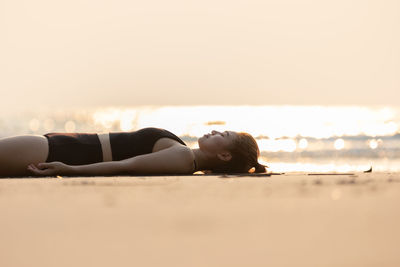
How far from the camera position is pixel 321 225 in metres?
2.51

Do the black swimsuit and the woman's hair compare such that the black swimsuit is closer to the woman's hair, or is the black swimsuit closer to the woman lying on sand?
the woman lying on sand

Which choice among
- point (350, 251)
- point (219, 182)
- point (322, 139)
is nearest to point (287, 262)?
point (350, 251)

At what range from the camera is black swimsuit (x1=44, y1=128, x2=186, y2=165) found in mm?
4879

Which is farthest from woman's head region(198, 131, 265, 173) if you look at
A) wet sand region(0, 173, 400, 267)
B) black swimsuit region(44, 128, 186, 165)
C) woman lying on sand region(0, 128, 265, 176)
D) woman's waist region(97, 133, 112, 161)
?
wet sand region(0, 173, 400, 267)

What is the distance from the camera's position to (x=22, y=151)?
4.79 metres

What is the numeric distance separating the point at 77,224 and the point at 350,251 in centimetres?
102

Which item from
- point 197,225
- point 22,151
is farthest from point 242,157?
point 197,225

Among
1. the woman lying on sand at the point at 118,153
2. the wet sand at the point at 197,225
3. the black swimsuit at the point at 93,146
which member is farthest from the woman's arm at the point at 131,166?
the wet sand at the point at 197,225

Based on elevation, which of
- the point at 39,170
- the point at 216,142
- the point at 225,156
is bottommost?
the point at 39,170

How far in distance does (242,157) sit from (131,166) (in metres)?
0.85

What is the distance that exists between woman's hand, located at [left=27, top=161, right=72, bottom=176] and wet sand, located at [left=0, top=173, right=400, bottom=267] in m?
0.63

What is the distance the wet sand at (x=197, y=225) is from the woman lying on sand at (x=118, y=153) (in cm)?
72

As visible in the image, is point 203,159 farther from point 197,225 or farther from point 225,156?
point 197,225

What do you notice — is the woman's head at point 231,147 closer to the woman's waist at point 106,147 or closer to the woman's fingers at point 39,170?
the woman's waist at point 106,147
